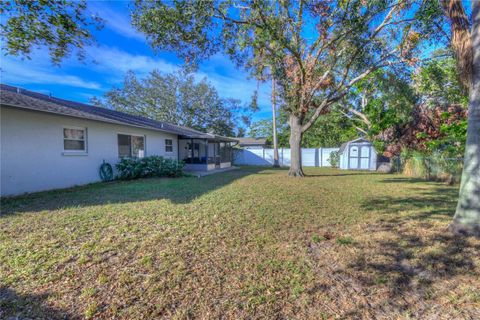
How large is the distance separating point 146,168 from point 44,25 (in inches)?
279

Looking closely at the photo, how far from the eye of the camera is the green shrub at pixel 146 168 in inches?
408

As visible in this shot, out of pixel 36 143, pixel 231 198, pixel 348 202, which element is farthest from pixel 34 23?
pixel 348 202

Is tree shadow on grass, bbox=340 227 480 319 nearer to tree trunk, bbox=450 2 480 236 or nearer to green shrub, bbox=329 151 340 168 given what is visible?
tree trunk, bbox=450 2 480 236

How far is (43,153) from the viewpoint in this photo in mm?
7680

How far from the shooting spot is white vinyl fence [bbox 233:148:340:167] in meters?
21.3

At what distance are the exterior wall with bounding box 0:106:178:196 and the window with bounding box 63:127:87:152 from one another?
0.50 feet

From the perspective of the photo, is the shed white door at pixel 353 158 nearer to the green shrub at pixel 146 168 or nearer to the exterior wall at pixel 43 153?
the green shrub at pixel 146 168

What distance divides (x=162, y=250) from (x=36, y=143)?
6900 millimetres

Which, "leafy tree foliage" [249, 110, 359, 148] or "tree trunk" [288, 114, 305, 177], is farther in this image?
"leafy tree foliage" [249, 110, 359, 148]

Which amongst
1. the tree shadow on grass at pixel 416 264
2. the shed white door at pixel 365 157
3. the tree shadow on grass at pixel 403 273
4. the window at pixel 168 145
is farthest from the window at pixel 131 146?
the shed white door at pixel 365 157

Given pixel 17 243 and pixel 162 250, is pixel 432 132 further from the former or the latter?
pixel 17 243

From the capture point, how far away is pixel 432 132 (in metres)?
12.6

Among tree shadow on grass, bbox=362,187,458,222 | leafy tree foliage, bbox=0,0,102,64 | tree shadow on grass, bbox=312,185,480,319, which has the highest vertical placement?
leafy tree foliage, bbox=0,0,102,64

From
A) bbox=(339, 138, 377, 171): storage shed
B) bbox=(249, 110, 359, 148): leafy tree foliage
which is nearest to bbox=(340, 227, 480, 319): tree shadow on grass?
bbox=(339, 138, 377, 171): storage shed
